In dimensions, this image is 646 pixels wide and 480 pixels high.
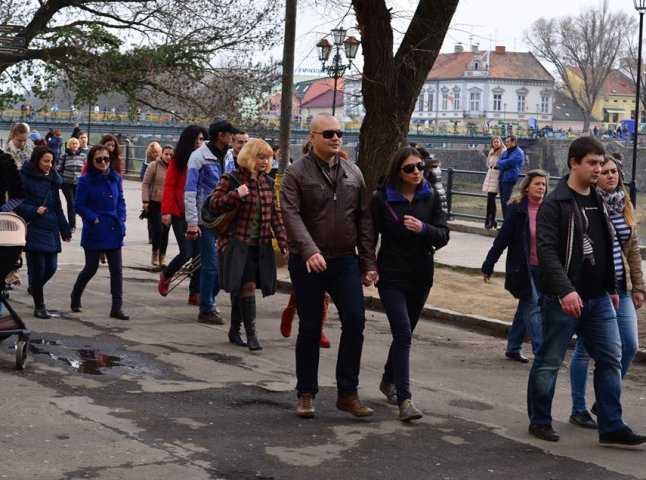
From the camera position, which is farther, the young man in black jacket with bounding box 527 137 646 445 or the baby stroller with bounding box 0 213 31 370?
the baby stroller with bounding box 0 213 31 370

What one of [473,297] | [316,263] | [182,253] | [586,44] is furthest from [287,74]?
[586,44]

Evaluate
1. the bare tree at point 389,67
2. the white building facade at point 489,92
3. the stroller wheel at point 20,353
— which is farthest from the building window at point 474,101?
the stroller wheel at point 20,353

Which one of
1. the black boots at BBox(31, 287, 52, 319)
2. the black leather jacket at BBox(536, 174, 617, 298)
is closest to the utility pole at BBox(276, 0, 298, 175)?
the black boots at BBox(31, 287, 52, 319)

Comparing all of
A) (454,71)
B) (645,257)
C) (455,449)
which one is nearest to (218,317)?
(455,449)

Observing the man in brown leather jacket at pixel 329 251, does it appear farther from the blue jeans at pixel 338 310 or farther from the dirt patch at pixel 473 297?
the dirt patch at pixel 473 297

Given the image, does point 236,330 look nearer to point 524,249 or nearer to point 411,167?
point 524,249

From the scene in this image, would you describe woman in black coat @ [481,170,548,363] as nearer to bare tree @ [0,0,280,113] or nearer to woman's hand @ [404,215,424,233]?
woman's hand @ [404,215,424,233]

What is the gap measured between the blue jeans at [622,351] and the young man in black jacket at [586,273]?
50 cm

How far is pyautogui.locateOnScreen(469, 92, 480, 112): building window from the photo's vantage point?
499 ft

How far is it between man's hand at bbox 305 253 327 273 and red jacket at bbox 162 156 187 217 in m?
5.31

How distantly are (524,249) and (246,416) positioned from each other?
3156mm

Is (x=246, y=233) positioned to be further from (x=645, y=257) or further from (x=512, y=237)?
(x=645, y=257)

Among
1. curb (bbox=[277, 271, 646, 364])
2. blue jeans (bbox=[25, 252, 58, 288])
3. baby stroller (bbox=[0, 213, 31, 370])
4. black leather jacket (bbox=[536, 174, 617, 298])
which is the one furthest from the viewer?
curb (bbox=[277, 271, 646, 364])

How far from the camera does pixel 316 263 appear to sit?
24.3ft
